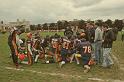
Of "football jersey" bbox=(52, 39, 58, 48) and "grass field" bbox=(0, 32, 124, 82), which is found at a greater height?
"football jersey" bbox=(52, 39, 58, 48)

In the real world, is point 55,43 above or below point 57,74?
above

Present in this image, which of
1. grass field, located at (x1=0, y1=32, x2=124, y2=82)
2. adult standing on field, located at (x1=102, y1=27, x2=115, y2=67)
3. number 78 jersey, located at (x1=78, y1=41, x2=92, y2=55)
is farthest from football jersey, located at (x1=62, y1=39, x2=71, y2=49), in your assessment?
adult standing on field, located at (x1=102, y1=27, x2=115, y2=67)

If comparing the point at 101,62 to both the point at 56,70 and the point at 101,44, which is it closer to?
the point at 101,44

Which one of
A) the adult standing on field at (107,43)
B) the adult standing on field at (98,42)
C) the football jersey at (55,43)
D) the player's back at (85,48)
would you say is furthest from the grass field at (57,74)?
the football jersey at (55,43)

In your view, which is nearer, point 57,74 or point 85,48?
point 57,74

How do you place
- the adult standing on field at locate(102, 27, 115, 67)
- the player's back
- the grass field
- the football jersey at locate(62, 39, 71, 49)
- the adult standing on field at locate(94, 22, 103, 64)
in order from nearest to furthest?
1. the grass field
2. the player's back
3. the adult standing on field at locate(102, 27, 115, 67)
4. the adult standing on field at locate(94, 22, 103, 64)
5. the football jersey at locate(62, 39, 71, 49)

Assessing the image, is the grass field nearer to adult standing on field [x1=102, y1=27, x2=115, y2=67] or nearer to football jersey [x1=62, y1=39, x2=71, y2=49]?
adult standing on field [x1=102, y1=27, x2=115, y2=67]

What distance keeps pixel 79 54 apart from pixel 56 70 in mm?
1635

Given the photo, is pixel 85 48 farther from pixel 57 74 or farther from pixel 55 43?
pixel 55 43

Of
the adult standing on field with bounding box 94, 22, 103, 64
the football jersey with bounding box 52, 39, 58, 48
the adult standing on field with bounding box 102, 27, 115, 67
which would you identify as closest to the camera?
the adult standing on field with bounding box 102, 27, 115, 67

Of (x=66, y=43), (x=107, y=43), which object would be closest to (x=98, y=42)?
(x=107, y=43)

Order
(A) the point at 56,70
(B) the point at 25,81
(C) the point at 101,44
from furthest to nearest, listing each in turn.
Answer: (C) the point at 101,44 < (A) the point at 56,70 < (B) the point at 25,81

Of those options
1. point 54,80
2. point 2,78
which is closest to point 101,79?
point 54,80

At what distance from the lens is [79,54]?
14922mm
